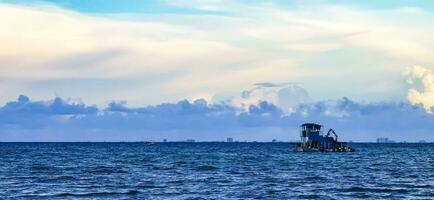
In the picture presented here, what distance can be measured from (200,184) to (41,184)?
15.0 metres

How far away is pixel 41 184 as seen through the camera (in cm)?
6650

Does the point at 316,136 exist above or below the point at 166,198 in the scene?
above

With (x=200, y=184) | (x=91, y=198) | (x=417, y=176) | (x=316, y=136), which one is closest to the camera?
(x=91, y=198)

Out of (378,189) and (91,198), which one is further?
(378,189)

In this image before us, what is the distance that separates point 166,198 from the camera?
53344mm

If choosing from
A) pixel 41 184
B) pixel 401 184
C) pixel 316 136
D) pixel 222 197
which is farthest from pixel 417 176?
pixel 316 136

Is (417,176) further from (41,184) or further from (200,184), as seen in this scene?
(41,184)

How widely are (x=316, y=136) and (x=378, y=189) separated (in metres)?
101

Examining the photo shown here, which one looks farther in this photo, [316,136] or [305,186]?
[316,136]

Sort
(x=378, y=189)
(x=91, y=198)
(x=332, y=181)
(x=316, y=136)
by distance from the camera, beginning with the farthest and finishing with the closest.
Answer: (x=316, y=136) < (x=332, y=181) < (x=378, y=189) < (x=91, y=198)

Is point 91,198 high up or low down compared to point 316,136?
down

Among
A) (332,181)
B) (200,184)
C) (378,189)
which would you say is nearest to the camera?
(378,189)

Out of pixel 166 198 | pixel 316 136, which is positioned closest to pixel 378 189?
pixel 166 198

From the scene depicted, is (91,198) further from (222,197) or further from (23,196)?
(222,197)
